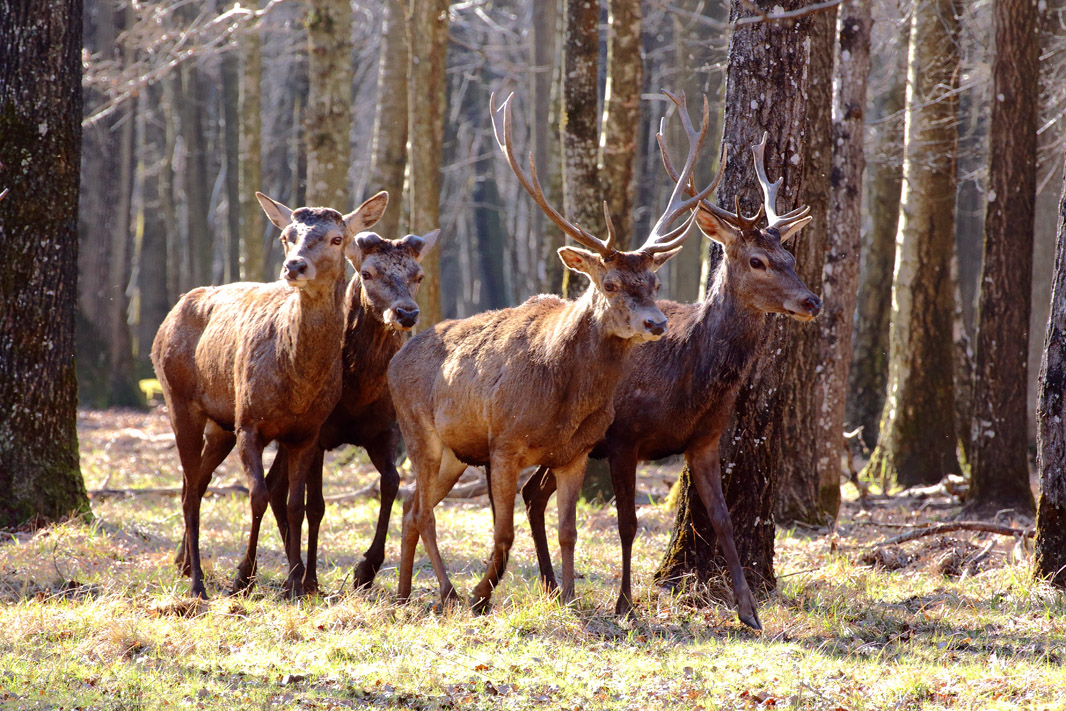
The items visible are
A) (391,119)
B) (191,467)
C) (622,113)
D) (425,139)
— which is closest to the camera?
(191,467)

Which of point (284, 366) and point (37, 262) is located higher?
point (37, 262)

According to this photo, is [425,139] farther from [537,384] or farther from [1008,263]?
[537,384]

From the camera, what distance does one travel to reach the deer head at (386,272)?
7355 millimetres

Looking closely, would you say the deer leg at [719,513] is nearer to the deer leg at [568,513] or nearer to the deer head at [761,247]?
the deer leg at [568,513]

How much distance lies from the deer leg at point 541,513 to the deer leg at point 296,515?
1.52 meters

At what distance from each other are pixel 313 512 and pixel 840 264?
5584mm

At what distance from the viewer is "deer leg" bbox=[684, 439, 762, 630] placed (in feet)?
21.2

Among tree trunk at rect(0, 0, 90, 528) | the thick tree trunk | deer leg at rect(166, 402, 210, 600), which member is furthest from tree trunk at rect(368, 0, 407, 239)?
deer leg at rect(166, 402, 210, 600)

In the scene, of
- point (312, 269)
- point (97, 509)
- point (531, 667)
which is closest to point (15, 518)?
point (97, 509)

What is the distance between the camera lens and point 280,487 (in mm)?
7949

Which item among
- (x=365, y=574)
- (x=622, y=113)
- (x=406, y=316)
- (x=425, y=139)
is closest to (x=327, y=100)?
(x=425, y=139)

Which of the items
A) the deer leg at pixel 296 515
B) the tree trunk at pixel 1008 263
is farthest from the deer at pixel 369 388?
the tree trunk at pixel 1008 263

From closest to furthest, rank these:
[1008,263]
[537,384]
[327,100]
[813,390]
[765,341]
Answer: [537,384] < [765,341] < [813,390] < [1008,263] < [327,100]

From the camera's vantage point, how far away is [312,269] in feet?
22.7
